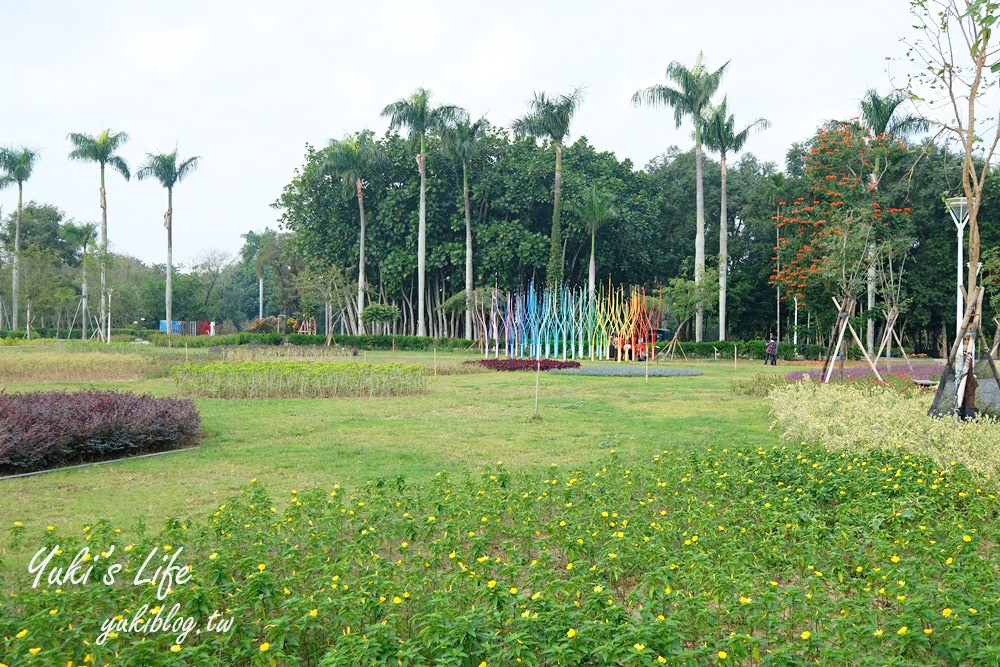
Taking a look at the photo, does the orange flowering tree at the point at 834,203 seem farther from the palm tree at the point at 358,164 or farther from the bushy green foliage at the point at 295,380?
the palm tree at the point at 358,164

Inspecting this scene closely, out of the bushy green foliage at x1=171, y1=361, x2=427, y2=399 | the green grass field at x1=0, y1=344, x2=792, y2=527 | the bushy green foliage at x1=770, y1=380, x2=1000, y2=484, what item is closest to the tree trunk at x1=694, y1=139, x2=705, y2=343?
the green grass field at x1=0, y1=344, x2=792, y2=527

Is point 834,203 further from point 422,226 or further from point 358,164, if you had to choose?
point 358,164

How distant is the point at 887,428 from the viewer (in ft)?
29.1

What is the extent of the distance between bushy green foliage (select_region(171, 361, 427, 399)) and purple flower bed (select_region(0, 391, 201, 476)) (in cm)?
501

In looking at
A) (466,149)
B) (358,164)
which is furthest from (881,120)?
(358,164)

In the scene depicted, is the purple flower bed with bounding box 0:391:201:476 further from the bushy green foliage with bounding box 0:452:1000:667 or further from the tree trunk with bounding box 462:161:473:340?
the tree trunk with bounding box 462:161:473:340

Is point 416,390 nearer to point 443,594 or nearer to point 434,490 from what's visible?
point 434,490

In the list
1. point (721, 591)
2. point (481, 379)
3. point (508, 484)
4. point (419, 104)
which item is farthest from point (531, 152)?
point (721, 591)

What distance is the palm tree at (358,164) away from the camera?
130 ft

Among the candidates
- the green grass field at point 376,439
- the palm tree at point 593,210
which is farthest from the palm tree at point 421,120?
the green grass field at point 376,439

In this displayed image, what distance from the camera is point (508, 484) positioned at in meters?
6.82

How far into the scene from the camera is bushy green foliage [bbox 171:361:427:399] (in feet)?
49.7

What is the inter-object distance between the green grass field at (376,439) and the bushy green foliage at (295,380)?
0.73 m

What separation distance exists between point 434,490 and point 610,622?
9.96ft
